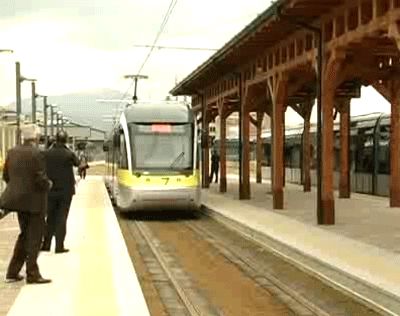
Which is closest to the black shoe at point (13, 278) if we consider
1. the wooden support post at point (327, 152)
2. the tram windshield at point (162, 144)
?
the wooden support post at point (327, 152)

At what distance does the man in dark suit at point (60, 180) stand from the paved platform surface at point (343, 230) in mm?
4162

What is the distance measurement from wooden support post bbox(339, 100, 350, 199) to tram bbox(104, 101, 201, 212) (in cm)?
814

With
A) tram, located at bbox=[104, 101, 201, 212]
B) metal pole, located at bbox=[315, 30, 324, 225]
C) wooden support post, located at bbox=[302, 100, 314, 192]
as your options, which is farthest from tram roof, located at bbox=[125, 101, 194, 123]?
wooden support post, located at bbox=[302, 100, 314, 192]

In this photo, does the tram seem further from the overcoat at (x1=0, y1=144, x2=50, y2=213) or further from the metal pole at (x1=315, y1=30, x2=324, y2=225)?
the overcoat at (x1=0, y1=144, x2=50, y2=213)

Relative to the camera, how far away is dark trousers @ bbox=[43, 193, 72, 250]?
15523mm

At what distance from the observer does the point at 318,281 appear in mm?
13727

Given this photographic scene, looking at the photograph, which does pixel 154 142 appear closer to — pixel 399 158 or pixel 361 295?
pixel 399 158

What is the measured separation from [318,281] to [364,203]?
58.8 ft

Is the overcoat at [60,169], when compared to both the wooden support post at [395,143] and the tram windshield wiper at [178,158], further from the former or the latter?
the wooden support post at [395,143]

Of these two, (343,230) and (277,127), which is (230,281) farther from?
(277,127)

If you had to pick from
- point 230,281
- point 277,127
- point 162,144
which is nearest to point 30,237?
point 230,281

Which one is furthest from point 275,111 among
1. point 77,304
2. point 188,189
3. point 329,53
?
point 77,304

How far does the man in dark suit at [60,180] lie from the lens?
1547 cm

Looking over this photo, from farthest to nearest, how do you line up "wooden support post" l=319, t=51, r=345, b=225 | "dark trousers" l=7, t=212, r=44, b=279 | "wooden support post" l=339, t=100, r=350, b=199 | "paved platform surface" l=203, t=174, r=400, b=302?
"wooden support post" l=339, t=100, r=350, b=199 < "wooden support post" l=319, t=51, r=345, b=225 < "paved platform surface" l=203, t=174, r=400, b=302 < "dark trousers" l=7, t=212, r=44, b=279
